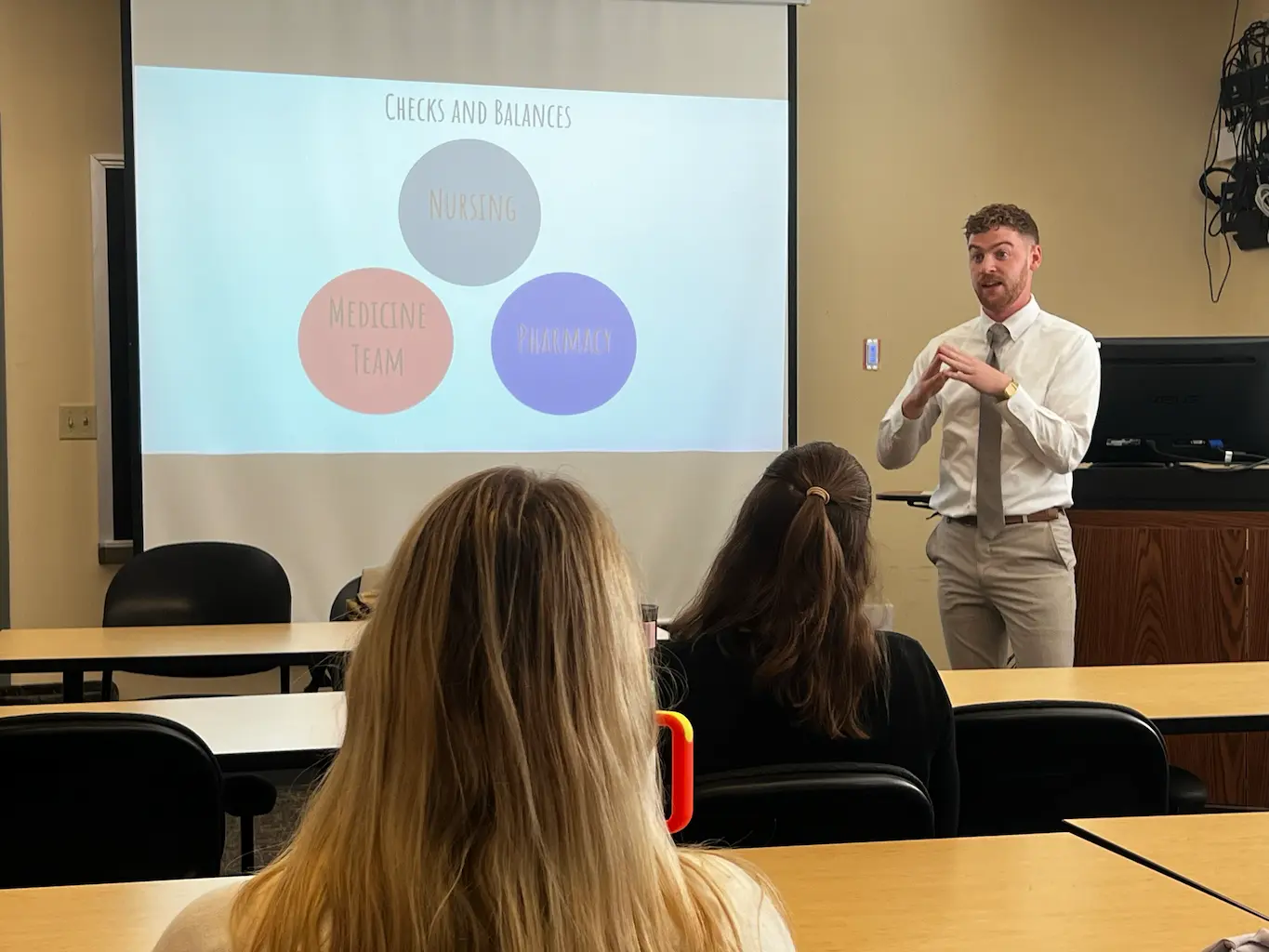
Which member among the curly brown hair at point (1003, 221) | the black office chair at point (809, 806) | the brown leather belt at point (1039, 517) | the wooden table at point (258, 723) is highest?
the curly brown hair at point (1003, 221)

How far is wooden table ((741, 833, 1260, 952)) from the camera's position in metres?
1.07

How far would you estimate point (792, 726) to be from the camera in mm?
1464

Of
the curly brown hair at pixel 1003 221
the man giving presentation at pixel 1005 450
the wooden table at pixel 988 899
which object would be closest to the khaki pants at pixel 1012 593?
the man giving presentation at pixel 1005 450

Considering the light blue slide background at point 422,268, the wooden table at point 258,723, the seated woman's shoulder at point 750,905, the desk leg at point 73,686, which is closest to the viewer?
the seated woman's shoulder at point 750,905

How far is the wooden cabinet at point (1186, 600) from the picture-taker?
9.79 ft

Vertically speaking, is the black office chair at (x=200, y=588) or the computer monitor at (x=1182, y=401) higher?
the computer monitor at (x=1182, y=401)

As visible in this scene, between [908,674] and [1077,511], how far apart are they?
Answer: 6.35 feet

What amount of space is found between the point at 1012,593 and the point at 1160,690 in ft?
2.99

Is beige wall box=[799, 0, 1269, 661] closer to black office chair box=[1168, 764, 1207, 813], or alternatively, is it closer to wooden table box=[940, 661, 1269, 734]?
wooden table box=[940, 661, 1269, 734]

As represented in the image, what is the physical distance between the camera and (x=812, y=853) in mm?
1290

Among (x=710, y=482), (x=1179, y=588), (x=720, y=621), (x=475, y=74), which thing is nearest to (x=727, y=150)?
(x=475, y=74)

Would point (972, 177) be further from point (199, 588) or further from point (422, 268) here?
point (199, 588)

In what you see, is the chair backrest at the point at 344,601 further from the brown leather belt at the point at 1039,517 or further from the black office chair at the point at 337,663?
the brown leather belt at the point at 1039,517

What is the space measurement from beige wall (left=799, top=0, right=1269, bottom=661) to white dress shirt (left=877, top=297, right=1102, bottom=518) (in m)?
1.19
